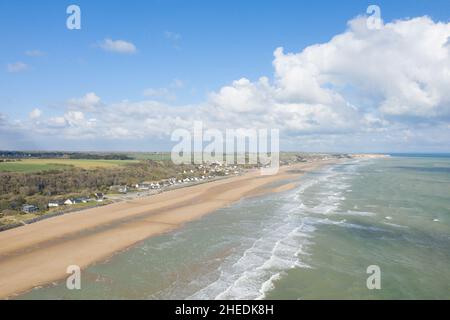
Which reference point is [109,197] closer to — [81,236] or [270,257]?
[81,236]

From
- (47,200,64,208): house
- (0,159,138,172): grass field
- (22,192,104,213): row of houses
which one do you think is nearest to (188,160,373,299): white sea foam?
(22,192,104,213): row of houses

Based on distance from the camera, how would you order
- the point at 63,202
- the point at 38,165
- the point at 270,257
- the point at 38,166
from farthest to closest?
the point at 38,165
the point at 38,166
the point at 63,202
the point at 270,257

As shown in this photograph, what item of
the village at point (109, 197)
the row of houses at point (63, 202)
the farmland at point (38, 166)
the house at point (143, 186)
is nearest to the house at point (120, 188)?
the village at point (109, 197)

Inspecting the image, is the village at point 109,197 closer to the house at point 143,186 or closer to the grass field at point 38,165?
the house at point 143,186
